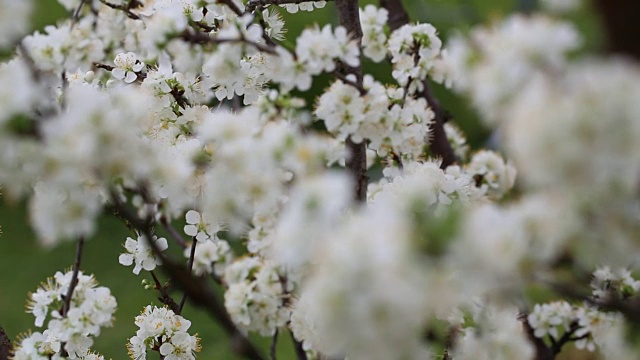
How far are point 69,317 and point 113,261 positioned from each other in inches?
118

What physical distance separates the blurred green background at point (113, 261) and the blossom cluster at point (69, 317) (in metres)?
1.85

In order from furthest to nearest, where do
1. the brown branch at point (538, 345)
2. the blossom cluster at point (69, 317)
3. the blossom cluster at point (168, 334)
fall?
the brown branch at point (538, 345) → the blossom cluster at point (168, 334) → the blossom cluster at point (69, 317)

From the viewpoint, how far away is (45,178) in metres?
0.79

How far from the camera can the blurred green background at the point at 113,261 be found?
3.32 metres

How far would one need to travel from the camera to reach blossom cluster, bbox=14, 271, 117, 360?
1.09m

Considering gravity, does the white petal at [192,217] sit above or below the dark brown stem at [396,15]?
below

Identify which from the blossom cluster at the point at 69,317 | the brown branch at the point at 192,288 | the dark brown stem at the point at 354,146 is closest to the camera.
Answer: the brown branch at the point at 192,288

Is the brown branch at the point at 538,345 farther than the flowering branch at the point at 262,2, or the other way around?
the brown branch at the point at 538,345

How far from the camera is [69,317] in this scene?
1081 mm

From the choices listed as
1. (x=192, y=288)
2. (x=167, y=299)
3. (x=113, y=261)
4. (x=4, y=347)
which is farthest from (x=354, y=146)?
(x=113, y=261)

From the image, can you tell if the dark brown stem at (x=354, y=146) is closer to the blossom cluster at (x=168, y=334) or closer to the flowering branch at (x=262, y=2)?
the flowering branch at (x=262, y=2)

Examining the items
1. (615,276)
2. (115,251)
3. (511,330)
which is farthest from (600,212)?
(115,251)

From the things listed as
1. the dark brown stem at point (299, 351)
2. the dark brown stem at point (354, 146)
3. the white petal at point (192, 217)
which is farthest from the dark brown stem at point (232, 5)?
the dark brown stem at point (299, 351)

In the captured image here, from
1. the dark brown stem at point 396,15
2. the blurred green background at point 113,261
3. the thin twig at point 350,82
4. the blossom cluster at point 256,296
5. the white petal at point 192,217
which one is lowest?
the blossom cluster at point 256,296
